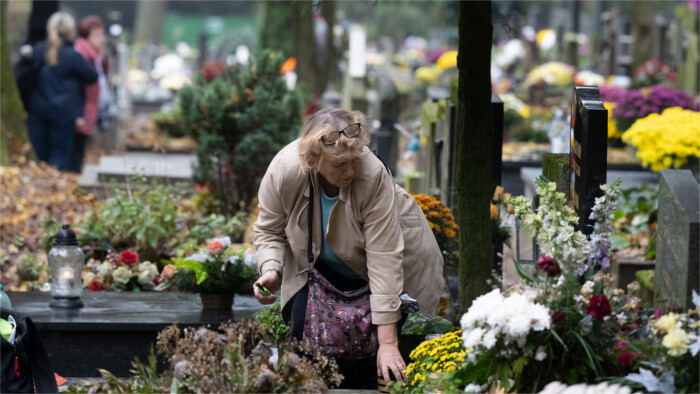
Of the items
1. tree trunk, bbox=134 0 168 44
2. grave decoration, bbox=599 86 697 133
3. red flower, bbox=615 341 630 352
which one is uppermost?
tree trunk, bbox=134 0 168 44

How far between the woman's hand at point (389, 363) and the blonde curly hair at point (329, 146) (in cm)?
79

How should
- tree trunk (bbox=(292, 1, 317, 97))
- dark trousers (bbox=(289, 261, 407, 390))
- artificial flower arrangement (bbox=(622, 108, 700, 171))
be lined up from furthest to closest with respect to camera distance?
1. tree trunk (bbox=(292, 1, 317, 97))
2. artificial flower arrangement (bbox=(622, 108, 700, 171))
3. dark trousers (bbox=(289, 261, 407, 390))

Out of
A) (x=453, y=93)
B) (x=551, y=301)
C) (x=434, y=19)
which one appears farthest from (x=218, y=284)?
(x=434, y=19)

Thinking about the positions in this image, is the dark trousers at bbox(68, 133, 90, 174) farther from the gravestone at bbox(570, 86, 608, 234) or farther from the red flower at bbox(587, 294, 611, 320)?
the red flower at bbox(587, 294, 611, 320)

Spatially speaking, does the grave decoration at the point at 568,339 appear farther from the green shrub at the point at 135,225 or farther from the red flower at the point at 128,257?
the green shrub at the point at 135,225

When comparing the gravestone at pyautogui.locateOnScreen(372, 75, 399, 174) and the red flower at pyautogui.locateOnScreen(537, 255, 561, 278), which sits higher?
the gravestone at pyautogui.locateOnScreen(372, 75, 399, 174)

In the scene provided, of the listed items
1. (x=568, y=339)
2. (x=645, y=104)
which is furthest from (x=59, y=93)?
(x=568, y=339)

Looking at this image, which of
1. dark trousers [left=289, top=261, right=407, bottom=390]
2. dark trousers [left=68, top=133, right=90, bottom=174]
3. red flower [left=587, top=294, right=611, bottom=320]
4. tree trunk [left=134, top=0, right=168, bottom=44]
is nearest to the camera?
red flower [left=587, top=294, right=611, bottom=320]

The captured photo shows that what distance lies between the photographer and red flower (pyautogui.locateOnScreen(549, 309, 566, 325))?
3.45 m

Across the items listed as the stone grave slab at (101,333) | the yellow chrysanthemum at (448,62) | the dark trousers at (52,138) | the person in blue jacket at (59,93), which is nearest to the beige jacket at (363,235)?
the stone grave slab at (101,333)

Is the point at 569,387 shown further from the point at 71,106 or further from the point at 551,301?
the point at 71,106

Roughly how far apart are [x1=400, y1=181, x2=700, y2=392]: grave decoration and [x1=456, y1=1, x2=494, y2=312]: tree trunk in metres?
1.01

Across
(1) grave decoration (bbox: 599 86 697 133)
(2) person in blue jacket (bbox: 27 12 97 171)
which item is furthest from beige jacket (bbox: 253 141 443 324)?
(2) person in blue jacket (bbox: 27 12 97 171)

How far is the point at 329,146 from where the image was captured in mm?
3953
